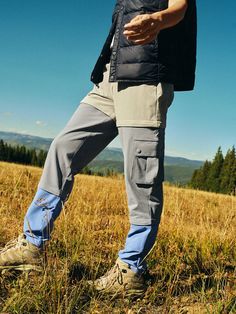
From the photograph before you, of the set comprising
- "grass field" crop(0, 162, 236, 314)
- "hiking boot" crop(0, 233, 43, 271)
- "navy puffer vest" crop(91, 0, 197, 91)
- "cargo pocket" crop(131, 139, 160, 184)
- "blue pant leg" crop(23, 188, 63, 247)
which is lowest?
"grass field" crop(0, 162, 236, 314)

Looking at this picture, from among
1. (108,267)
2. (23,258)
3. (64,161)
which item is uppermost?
(64,161)

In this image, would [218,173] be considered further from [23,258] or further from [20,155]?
[23,258]

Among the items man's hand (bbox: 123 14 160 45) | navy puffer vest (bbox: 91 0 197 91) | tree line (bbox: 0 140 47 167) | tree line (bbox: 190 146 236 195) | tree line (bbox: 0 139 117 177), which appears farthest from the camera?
tree line (bbox: 0 140 47 167)

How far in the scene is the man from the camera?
254cm

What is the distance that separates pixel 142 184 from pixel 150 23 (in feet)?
3.23

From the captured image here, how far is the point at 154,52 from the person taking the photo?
2514 millimetres

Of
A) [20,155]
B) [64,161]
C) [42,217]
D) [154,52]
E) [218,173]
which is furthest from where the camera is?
[20,155]

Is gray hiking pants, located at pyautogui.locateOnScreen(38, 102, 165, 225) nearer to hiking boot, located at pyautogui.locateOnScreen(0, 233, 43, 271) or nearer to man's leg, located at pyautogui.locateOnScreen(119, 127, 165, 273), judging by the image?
man's leg, located at pyautogui.locateOnScreen(119, 127, 165, 273)

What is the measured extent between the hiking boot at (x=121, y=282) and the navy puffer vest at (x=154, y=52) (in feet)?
4.01

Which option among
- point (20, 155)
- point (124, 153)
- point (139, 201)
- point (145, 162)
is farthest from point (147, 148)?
point (20, 155)

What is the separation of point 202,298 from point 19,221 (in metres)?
2.30

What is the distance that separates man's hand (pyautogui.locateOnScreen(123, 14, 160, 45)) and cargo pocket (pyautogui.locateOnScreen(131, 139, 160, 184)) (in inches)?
25.1

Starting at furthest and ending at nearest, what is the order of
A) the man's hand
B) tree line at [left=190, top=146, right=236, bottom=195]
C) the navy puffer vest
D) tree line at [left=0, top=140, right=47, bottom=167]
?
1. tree line at [left=0, top=140, right=47, bottom=167]
2. tree line at [left=190, top=146, right=236, bottom=195]
3. the navy puffer vest
4. the man's hand

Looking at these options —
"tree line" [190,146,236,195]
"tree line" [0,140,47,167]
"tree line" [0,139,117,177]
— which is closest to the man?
"tree line" [190,146,236,195]
